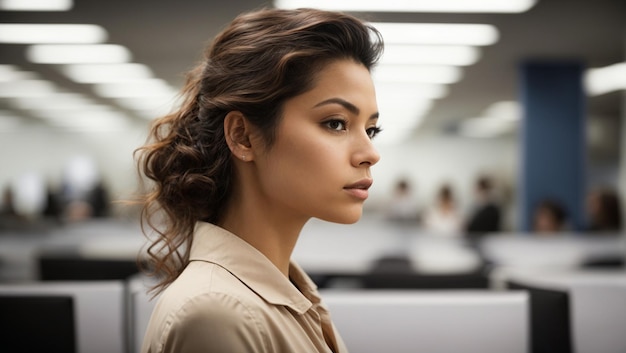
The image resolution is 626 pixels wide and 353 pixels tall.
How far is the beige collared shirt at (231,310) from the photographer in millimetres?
767

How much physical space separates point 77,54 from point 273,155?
719 cm

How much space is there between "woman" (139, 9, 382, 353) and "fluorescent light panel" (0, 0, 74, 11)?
4.91 metres

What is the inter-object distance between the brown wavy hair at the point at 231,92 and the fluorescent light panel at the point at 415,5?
4.13 m

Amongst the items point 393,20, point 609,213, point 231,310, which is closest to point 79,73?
point 393,20

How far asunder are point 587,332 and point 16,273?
3.73 meters

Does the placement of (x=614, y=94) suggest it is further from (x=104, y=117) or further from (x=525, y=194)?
(x=104, y=117)

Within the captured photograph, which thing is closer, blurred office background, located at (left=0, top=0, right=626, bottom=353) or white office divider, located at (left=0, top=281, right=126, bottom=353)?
white office divider, located at (left=0, top=281, right=126, bottom=353)

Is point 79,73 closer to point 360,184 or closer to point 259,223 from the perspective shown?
point 259,223

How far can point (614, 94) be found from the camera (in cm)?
1067

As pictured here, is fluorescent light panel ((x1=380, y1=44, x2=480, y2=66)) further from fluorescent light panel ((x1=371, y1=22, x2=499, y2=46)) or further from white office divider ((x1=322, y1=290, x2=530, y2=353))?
white office divider ((x1=322, y1=290, x2=530, y2=353))

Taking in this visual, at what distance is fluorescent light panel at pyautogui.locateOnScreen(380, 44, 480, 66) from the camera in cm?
666

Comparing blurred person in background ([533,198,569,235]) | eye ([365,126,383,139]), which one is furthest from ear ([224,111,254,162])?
blurred person in background ([533,198,569,235])

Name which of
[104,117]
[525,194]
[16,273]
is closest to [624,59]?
[525,194]

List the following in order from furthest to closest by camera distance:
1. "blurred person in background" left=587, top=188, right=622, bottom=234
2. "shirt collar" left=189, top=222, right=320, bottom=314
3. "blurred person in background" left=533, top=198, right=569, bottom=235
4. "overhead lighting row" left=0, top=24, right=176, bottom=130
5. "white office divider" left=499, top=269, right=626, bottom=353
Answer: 1. "overhead lighting row" left=0, top=24, right=176, bottom=130
2. "blurred person in background" left=587, top=188, right=622, bottom=234
3. "blurred person in background" left=533, top=198, right=569, bottom=235
4. "white office divider" left=499, top=269, right=626, bottom=353
5. "shirt collar" left=189, top=222, right=320, bottom=314
